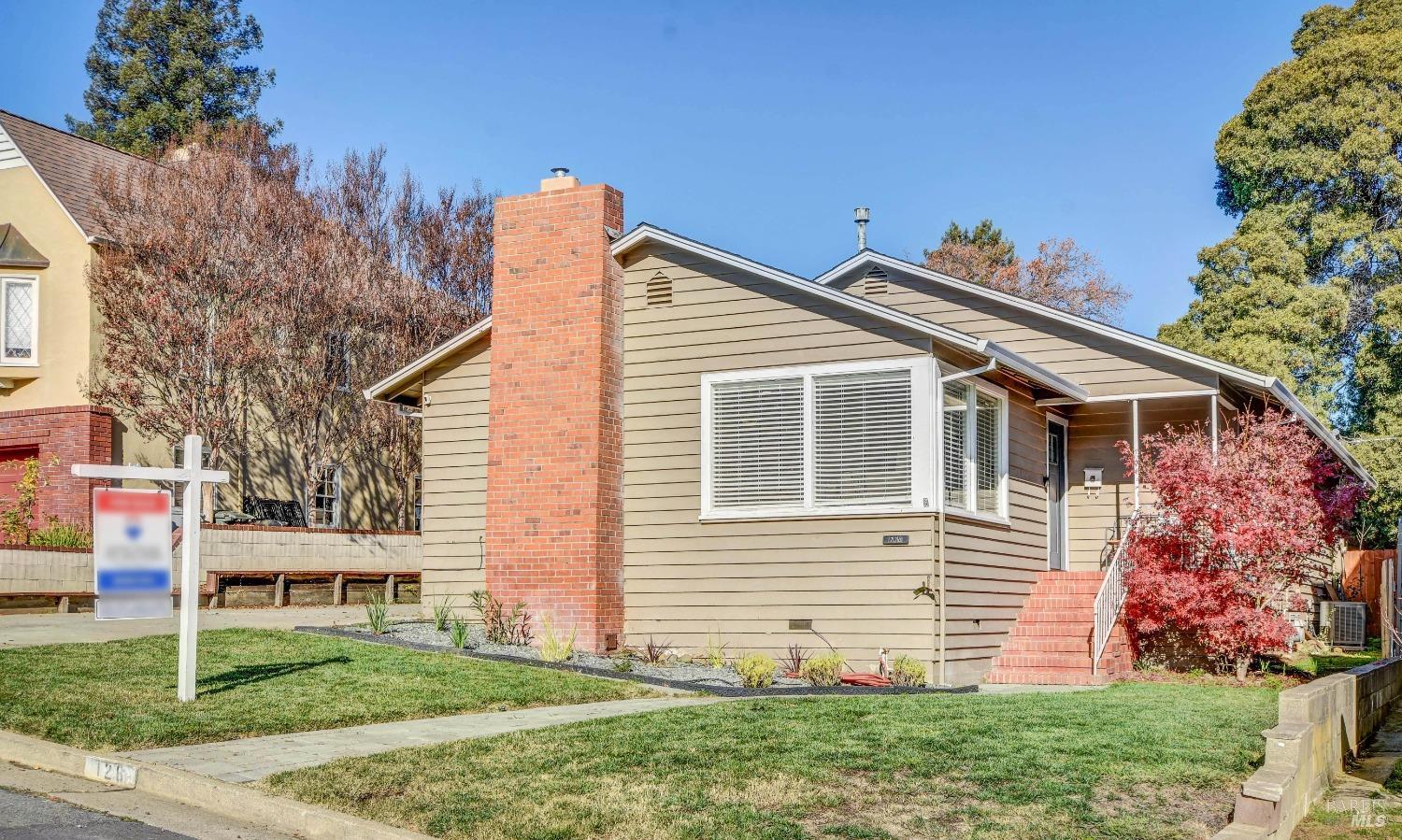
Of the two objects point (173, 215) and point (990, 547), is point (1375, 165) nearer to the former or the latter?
point (990, 547)

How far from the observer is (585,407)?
15.6 metres

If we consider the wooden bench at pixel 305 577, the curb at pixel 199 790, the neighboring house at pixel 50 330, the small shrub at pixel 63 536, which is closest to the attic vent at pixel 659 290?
the curb at pixel 199 790

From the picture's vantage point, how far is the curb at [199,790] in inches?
282

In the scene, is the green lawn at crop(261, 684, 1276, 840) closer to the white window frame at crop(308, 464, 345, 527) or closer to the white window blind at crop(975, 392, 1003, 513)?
the white window blind at crop(975, 392, 1003, 513)

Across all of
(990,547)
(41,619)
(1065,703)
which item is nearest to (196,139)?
(41,619)

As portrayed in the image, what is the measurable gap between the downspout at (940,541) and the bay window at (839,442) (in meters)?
0.03

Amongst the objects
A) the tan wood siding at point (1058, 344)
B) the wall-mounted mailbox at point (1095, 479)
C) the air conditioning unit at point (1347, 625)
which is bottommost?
the air conditioning unit at point (1347, 625)

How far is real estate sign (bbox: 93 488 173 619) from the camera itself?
1002 centimetres

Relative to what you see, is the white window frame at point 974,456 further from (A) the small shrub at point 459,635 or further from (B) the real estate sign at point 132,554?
(B) the real estate sign at point 132,554

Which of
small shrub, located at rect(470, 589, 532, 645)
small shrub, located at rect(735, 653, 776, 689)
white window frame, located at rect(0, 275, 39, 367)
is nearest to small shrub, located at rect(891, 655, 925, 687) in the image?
small shrub, located at rect(735, 653, 776, 689)

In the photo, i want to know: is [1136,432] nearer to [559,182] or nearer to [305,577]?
[559,182]

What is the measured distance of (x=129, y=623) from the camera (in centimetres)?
1683

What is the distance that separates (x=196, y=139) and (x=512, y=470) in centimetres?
1596

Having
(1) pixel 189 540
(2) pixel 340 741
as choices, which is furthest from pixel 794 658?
(1) pixel 189 540
